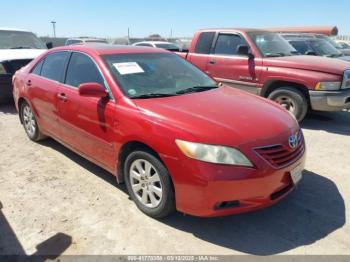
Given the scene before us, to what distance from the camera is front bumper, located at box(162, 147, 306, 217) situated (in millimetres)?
2740

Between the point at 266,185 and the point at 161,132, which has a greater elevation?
the point at 161,132

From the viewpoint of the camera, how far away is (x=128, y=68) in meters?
3.75

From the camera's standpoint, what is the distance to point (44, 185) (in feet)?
13.2

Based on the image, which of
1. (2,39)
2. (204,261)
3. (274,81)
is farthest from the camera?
(2,39)

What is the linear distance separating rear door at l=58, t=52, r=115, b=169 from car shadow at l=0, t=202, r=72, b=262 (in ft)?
3.13

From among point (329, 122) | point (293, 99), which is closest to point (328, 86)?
point (293, 99)

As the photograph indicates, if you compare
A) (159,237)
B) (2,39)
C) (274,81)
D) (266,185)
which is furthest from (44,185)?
(2,39)

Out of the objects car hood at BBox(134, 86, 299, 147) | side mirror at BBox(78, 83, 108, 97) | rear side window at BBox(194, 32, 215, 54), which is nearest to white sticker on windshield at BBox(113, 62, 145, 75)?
side mirror at BBox(78, 83, 108, 97)

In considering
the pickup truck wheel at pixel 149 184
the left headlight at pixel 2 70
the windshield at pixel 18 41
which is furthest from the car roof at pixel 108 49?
the windshield at pixel 18 41

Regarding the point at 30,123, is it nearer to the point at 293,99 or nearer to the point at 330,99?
the point at 293,99

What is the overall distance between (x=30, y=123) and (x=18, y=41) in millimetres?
4942

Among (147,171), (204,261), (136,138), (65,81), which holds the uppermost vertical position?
(65,81)

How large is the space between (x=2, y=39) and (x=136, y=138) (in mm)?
7727

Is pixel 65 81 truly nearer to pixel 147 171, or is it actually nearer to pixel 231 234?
pixel 147 171
